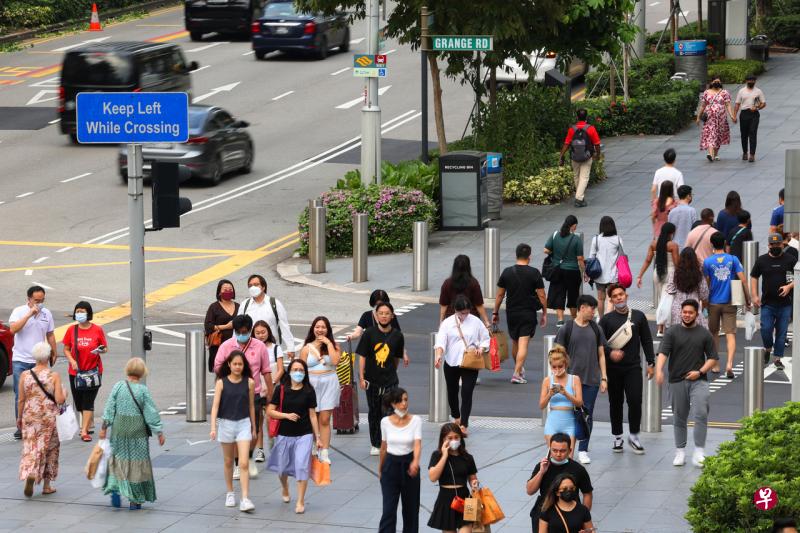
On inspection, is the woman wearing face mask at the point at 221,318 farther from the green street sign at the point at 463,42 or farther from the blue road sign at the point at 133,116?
the green street sign at the point at 463,42

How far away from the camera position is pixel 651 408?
1469 cm

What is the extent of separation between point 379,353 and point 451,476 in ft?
10.6

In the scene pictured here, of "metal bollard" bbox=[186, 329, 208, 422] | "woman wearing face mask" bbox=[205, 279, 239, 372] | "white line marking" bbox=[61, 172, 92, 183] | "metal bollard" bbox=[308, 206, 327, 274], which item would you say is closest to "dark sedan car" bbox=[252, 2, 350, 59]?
"white line marking" bbox=[61, 172, 92, 183]

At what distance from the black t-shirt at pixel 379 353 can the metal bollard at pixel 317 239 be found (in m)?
9.84

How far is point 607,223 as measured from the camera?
18.7m

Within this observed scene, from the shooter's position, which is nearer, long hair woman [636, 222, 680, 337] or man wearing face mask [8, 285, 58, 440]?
man wearing face mask [8, 285, 58, 440]

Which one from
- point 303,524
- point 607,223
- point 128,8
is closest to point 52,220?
point 607,223

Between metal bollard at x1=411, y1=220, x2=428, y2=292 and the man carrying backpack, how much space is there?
17.9 ft

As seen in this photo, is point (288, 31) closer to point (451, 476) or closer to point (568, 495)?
point (451, 476)

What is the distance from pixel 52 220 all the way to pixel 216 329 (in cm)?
1334

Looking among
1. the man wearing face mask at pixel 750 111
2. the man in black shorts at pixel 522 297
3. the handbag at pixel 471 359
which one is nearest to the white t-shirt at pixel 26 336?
the handbag at pixel 471 359

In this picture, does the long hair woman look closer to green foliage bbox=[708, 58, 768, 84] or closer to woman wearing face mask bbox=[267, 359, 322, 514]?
woman wearing face mask bbox=[267, 359, 322, 514]

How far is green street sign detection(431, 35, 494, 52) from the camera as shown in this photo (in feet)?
84.4

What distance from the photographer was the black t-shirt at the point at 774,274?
16797mm
